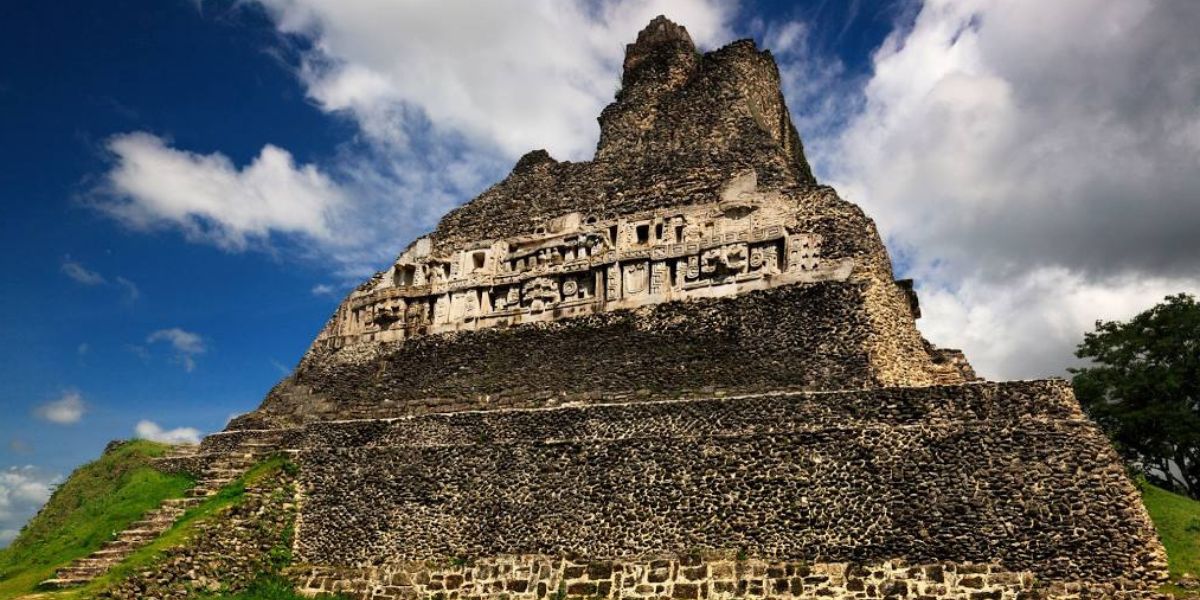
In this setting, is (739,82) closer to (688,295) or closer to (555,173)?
(555,173)

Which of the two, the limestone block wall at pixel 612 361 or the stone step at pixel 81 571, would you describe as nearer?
the stone step at pixel 81 571

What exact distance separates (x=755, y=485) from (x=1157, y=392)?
19.0m

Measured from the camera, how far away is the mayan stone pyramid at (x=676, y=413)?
12328 mm

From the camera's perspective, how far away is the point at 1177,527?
41.4 ft

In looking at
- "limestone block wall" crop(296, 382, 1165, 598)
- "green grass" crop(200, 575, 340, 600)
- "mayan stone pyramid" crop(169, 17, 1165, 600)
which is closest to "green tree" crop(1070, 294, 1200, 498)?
"mayan stone pyramid" crop(169, 17, 1165, 600)

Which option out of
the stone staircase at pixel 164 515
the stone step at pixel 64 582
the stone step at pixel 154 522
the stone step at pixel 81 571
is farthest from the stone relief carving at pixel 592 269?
the stone step at pixel 64 582

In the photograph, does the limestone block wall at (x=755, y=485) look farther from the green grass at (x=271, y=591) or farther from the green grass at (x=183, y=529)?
the green grass at (x=183, y=529)

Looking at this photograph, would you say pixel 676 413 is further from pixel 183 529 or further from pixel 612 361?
pixel 183 529

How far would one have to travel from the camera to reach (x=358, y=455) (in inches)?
678

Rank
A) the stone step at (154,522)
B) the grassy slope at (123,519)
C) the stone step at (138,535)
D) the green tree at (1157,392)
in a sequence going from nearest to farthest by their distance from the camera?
1. the grassy slope at (123,519)
2. the stone step at (138,535)
3. the stone step at (154,522)
4. the green tree at (1157,392)

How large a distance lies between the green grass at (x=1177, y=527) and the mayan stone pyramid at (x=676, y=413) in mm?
710

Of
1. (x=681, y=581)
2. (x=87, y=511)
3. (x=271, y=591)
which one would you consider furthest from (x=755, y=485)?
(x=87, y=511)

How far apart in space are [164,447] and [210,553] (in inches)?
328

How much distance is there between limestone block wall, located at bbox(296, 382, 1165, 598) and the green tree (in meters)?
16.2
